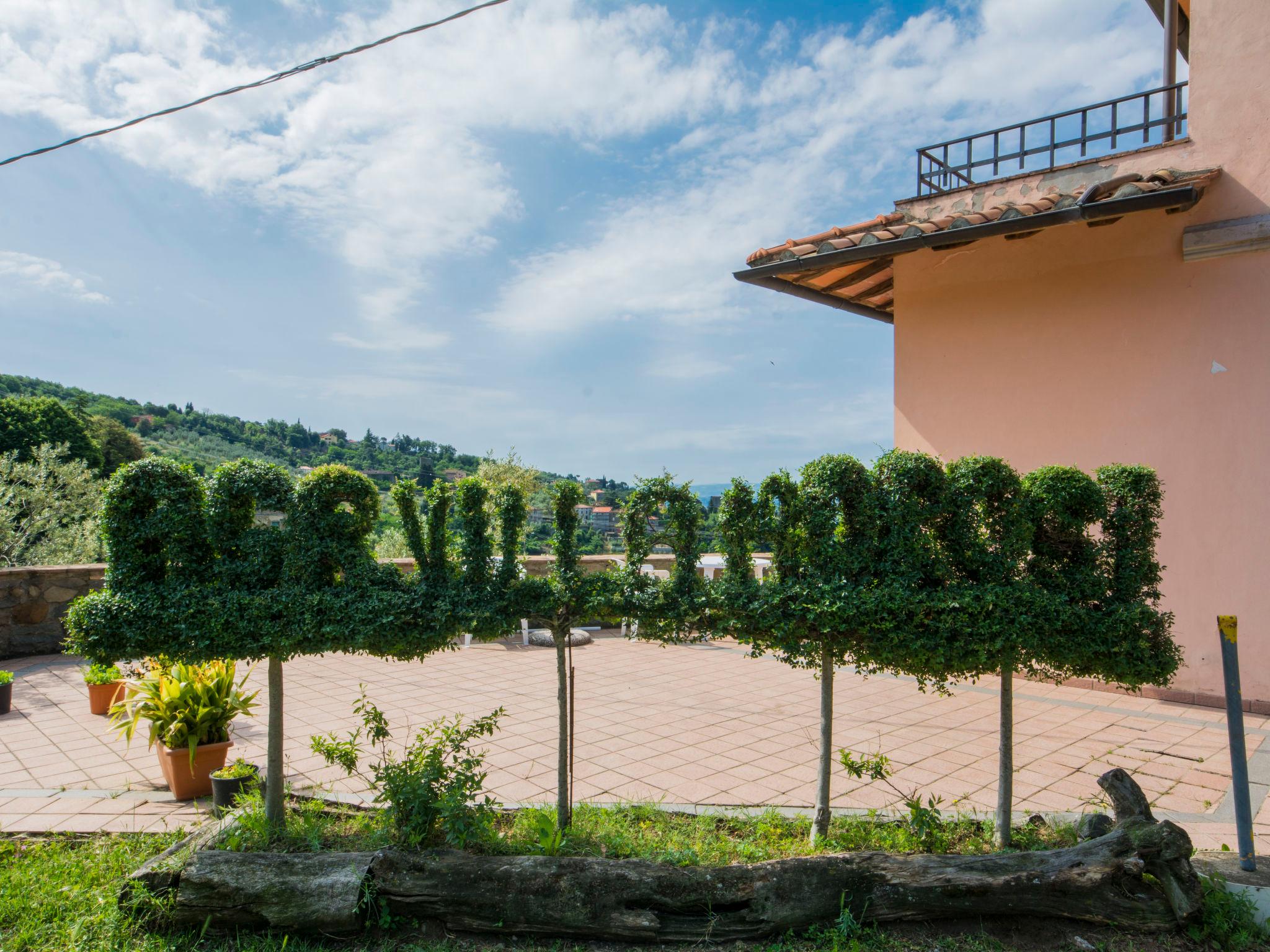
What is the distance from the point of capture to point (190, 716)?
4.38 m

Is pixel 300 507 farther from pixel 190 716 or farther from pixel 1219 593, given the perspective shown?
pixel 1219 593

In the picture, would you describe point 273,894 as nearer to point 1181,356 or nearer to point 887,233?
point 887,233

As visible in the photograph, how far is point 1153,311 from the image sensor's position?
6.54m

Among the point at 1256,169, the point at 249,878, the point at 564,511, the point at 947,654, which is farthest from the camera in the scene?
the point at 1256,169

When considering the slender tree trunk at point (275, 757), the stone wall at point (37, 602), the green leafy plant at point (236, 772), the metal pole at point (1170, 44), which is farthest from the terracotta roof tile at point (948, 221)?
the stone wall at point (37, 602)

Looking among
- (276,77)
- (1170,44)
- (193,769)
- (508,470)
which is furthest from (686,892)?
(508,470)

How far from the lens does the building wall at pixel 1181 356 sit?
20.1 ft

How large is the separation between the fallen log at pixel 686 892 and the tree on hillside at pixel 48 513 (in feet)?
32.4

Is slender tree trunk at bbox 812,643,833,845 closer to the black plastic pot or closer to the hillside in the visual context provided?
the black plastic pot

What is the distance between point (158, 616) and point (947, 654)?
12.2 ft

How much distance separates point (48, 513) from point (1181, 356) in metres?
15.3

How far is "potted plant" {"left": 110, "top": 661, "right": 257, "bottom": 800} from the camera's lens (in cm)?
435

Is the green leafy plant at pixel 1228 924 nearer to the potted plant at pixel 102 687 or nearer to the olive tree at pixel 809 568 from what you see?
the olive tree at pixel 809 568

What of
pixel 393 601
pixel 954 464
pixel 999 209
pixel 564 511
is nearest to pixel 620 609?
pixel 564 511
